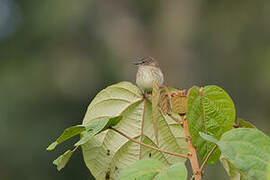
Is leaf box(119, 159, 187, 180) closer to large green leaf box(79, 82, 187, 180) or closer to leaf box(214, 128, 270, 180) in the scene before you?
leaf box(214, 128, 270, 180)

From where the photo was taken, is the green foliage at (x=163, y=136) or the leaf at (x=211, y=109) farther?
the leaf at (x=211, y=109)

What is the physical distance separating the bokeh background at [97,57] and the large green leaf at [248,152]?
4793 mm

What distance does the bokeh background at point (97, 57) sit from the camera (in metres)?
6.35

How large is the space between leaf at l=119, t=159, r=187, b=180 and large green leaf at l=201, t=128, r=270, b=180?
0.13 metres

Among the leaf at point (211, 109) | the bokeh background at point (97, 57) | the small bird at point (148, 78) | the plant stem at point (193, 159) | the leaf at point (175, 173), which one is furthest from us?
the bokeh background at point (97, 57)

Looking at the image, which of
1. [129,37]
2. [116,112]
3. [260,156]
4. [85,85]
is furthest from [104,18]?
[260,156]

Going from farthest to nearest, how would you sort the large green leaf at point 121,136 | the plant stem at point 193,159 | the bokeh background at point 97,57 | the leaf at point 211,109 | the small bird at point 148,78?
the bokeh background at point 97,57, the small bird at point 148,78, the large green leaf at point 121,136, the leaf at point 211,109, the plant stem at point 193,159

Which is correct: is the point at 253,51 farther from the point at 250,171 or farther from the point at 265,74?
the point at 250,171

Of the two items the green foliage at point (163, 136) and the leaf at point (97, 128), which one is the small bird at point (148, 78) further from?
the leaf at point (97, 128)

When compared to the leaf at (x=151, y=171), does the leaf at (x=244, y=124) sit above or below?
below

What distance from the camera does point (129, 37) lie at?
6.60 m

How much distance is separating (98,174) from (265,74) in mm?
6292

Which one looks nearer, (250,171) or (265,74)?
(250,171)

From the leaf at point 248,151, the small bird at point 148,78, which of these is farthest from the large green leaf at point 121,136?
the leaf at point 248,151
